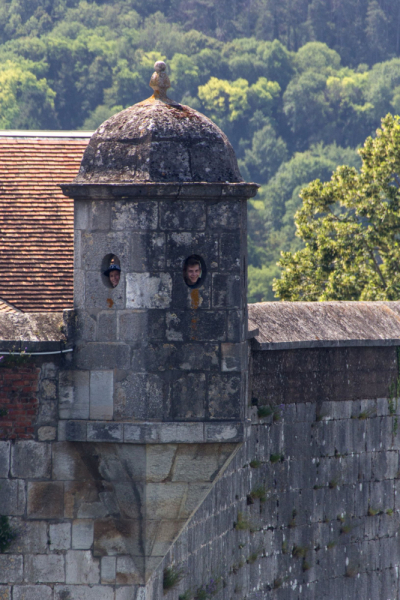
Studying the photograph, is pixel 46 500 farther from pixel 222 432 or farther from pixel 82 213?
pixel 82 213

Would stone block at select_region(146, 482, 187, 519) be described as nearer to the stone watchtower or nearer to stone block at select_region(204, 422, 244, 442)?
the stone watchtower

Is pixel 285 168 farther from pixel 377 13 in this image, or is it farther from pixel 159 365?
pixel 159 365

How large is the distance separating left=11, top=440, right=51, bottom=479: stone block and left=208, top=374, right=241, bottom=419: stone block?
1255 millimetres

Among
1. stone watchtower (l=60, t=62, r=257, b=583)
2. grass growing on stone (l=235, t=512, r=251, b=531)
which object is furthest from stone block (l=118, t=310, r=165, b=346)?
grass growing on stone (l=235, t=512, r=251, b=531)

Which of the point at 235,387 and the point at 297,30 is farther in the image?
the point at 297,30

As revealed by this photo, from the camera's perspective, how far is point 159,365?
8.30 m

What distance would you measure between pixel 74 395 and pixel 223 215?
66.1 inches

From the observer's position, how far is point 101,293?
838 centimetres

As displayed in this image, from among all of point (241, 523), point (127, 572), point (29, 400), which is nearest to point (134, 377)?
point (29, 400)

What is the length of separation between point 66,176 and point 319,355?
9.75ft

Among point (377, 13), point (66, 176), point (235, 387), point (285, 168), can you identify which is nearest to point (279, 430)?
point (235, 387)

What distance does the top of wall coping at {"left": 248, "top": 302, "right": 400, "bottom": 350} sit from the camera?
412 inches

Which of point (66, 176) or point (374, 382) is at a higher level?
point (66, 176)

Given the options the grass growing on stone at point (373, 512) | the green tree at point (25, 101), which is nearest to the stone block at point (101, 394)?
the grass growing on stone at point (373, 512)
